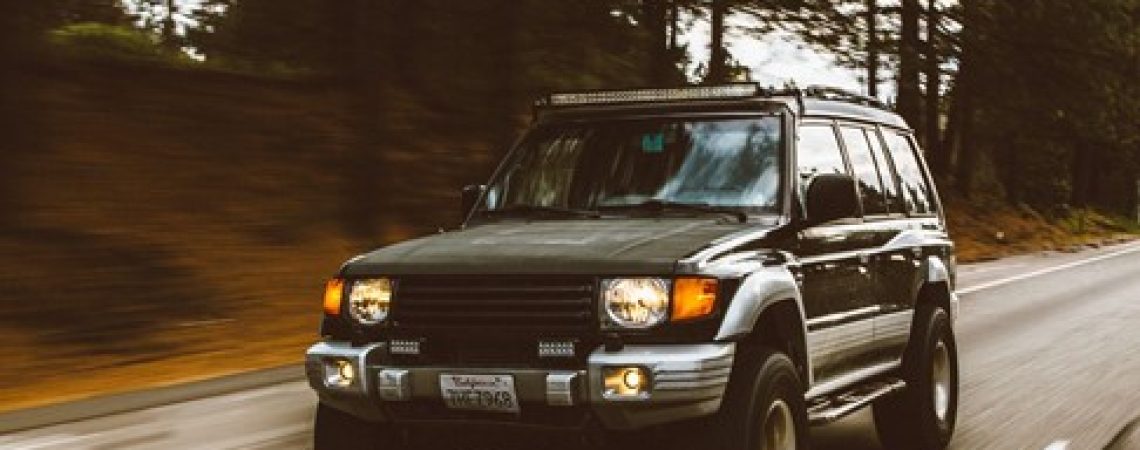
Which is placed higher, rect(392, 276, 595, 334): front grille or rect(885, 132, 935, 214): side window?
rect(885, 132, 935, 214): side window

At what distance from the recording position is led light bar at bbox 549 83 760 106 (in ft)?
21.6

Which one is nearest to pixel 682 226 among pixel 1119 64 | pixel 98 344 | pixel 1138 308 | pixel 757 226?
pixel 757 226

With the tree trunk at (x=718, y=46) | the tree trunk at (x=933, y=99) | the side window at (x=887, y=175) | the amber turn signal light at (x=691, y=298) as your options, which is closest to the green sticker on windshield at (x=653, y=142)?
the amber turn signal light at (x=691, y=298)

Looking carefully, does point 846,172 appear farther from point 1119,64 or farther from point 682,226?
point 1119,64

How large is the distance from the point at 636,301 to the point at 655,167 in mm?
1408

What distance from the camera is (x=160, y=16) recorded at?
845 inches

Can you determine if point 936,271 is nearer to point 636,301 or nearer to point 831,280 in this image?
point 831,280

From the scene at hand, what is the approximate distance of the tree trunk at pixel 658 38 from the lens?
71.6 ft

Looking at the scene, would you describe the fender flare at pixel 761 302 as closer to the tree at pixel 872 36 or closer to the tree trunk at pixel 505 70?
the tree trunk at pixel 505 70

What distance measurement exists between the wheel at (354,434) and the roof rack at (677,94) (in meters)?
2.01

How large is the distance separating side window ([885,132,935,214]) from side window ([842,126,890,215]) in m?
0.43

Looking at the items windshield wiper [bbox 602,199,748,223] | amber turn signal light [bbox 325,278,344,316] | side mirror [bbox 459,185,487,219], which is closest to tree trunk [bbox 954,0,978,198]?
side mirror [bbox 459,185,487,219]

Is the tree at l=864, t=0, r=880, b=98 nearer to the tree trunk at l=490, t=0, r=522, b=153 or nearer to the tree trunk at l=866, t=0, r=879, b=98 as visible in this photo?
the tree trunk at l=866, t=0, r=879, b=98

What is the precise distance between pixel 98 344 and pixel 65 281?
4.82 ft
